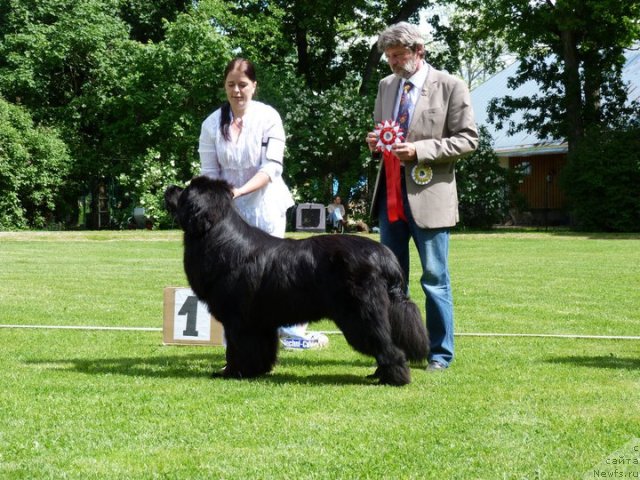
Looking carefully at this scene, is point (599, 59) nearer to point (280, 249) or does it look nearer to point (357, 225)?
point (357, 225)

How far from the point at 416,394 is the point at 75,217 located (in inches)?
1128

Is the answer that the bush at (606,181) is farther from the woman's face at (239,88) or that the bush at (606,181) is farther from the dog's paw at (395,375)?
the dog's paw at (395,375)

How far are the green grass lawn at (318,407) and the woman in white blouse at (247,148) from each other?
1.17 m

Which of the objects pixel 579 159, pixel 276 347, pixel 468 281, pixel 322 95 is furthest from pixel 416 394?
pixel 322 95

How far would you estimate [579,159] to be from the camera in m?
27.8

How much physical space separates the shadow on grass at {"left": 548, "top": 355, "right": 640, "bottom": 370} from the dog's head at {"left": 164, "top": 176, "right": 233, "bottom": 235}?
8.46 ft

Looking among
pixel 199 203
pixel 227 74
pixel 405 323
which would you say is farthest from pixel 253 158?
pixel 405 323

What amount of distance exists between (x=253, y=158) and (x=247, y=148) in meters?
0.08

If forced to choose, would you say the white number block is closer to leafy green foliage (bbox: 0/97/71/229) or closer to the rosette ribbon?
the rosette ribbon

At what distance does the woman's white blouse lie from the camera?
6062 mm

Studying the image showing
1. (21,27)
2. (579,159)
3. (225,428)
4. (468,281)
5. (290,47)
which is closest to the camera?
(225,428)

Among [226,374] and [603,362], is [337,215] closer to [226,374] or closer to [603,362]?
[603,362]

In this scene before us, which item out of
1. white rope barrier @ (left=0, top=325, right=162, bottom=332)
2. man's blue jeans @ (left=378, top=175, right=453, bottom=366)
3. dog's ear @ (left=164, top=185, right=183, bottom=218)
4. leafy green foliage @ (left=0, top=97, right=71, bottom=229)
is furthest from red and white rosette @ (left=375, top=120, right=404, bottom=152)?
leafy green foliage @ (left=0, top=97, right=71, bottom=229)

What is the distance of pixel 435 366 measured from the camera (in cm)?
574
